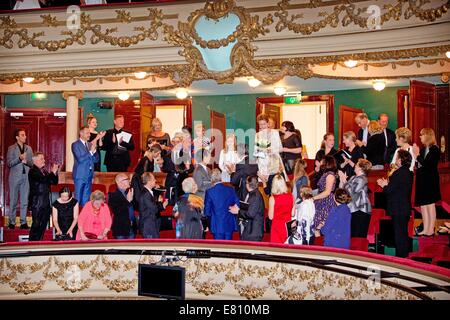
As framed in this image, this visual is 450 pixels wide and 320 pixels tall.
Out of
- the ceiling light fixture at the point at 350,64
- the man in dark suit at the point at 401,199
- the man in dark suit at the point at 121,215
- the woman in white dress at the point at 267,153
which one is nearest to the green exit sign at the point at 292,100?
the woman in white dress at the point at 267,153

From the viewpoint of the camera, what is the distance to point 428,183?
37.4 feet

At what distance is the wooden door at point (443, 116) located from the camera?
45.9 ft

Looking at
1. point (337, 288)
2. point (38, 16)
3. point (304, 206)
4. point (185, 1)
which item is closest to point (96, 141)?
point (38, 16)

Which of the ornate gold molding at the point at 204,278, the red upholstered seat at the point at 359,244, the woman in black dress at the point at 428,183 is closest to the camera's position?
the ornate gold molding at the point at 204,278

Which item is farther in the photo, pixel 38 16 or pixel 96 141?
pixel 96 141

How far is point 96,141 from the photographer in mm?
14711

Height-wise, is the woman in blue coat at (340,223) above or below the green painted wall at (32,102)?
below

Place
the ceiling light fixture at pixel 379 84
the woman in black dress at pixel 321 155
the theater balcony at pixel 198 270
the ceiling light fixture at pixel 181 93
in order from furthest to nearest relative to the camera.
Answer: the ceiling light fixture at pixel 181 93, the ceiling light fixture at pixel 379 84, the woman in black dress at pixel 321 155, the theater balcony at pixel 198 270

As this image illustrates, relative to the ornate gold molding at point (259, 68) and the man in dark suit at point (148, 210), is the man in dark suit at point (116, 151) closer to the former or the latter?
the ornate gold molding at point (259, 68)

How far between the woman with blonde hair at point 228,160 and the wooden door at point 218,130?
38.2 inches

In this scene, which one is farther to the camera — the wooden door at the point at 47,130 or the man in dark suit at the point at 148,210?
the wooden door at the point at 47,130

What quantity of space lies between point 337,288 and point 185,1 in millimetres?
6163

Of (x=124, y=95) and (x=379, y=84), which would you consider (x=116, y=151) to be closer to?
(x=124, y=95)
